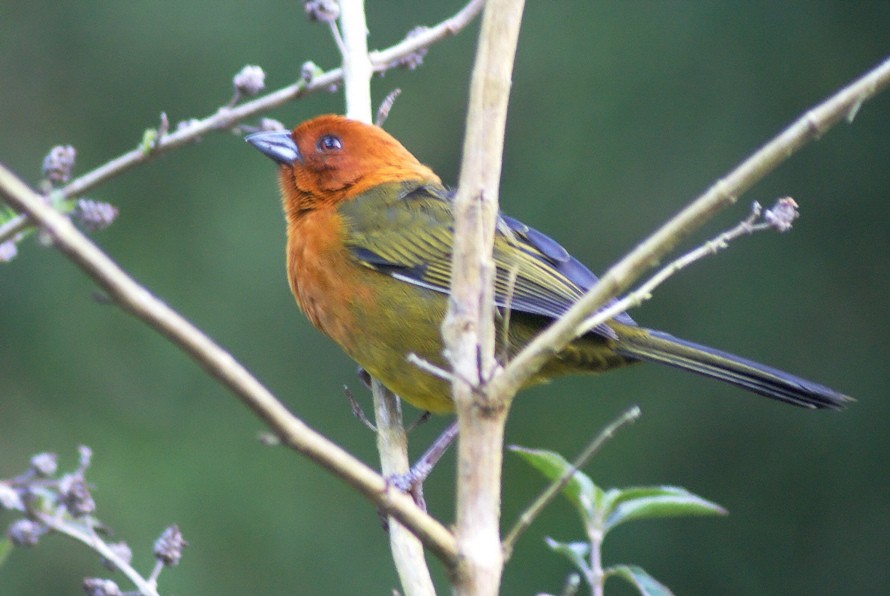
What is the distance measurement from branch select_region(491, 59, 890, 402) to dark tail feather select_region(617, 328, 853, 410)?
141 centimetres

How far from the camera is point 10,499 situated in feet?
5.70

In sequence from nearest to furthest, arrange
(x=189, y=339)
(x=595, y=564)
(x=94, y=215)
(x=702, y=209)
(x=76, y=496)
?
(x=189, y=339) → (x=702, y=209) → (x=76, y=496) → (x=94, y=215) → (x=595, y=564)

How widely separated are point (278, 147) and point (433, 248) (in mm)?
764

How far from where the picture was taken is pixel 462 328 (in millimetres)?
1935

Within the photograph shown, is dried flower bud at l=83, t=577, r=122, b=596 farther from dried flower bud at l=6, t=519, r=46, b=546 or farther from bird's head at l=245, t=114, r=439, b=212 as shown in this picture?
bird's head at l=245, t=114, r=439, b=212

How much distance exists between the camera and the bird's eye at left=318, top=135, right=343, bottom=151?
4082 mm

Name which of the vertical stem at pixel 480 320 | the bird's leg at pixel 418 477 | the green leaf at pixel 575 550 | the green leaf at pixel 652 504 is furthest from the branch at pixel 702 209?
the bird's leg at pixel 418 477

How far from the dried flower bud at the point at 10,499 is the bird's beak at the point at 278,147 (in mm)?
2511

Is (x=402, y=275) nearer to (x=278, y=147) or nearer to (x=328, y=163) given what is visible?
(x=328, y=163)

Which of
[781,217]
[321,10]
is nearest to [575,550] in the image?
[781,217]

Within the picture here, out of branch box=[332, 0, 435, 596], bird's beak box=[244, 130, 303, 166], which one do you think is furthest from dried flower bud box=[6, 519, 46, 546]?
bird's beak box=[244, 130, 303, 166]

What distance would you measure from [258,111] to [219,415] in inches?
187

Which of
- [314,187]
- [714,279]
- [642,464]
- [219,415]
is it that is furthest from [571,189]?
[314,187]

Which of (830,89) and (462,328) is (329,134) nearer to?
(462,328)
